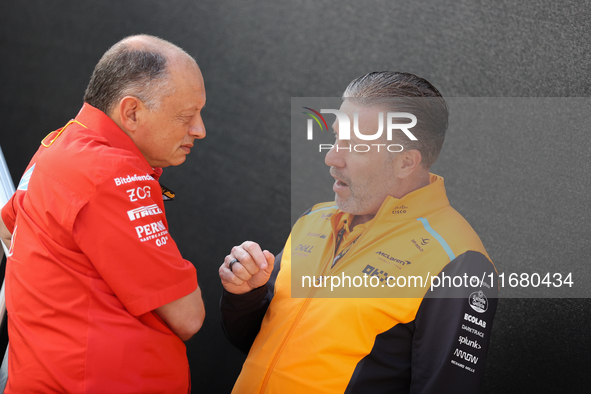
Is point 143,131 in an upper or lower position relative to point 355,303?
upper

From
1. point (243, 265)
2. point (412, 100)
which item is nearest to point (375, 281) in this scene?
point (243, 265)

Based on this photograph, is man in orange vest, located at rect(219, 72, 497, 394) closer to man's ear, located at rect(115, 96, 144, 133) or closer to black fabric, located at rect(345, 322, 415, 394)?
black fabric, located at rect(345, 322, 415, 394)

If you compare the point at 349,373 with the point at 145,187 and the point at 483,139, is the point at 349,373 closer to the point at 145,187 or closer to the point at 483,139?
the point at 145,187

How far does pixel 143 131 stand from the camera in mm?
953

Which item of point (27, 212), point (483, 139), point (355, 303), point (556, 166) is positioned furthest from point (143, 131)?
point (556, 166)

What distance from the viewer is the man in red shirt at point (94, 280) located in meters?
0.80

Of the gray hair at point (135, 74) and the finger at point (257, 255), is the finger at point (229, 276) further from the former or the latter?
the gray hair at point (135, 74)

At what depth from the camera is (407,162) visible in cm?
115

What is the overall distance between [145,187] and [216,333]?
4.03 ft

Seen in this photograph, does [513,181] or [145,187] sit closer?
[145,187]

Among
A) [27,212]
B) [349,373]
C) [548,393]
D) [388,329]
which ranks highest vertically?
[27,212]

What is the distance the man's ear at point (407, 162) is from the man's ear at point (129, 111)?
2.00 ft

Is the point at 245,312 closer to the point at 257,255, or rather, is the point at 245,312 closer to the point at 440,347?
the point at 257,255

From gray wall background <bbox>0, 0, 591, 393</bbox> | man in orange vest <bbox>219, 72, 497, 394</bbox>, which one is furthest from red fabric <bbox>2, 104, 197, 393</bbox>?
gray wall background <bbox>0, 0, 591, 393</bbox>
